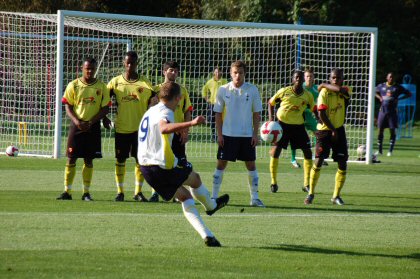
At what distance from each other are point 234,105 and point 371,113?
8091 millimetres

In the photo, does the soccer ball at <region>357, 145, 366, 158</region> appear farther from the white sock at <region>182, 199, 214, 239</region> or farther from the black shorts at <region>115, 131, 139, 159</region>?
the white sock at <region>182, 199, 214, 239</region>

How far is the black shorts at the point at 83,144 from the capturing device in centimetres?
1182

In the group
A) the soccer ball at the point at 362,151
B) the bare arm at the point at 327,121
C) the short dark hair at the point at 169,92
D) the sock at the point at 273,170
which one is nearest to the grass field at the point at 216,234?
the sock at the point at 273,170

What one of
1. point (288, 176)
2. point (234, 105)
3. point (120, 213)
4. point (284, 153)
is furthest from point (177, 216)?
point (284, 153)

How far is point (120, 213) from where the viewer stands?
416 inches

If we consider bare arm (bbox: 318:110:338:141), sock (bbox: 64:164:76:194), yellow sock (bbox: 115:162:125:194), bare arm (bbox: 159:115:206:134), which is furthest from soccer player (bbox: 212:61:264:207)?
bare arm (bbox: 159:115:206:134)

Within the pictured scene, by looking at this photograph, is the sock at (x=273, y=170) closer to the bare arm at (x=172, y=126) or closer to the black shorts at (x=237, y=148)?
the black shorts at (x=237, y=148)

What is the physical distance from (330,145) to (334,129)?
0.32 metres

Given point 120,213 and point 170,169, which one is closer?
point 170,169

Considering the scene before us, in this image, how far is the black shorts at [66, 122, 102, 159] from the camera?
11.8 metres

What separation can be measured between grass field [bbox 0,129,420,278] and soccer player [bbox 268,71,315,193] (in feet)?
2.00

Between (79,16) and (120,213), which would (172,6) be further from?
(120,213)

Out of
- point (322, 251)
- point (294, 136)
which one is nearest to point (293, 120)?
point (294, 136)

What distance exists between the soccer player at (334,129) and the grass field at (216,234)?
398mm
